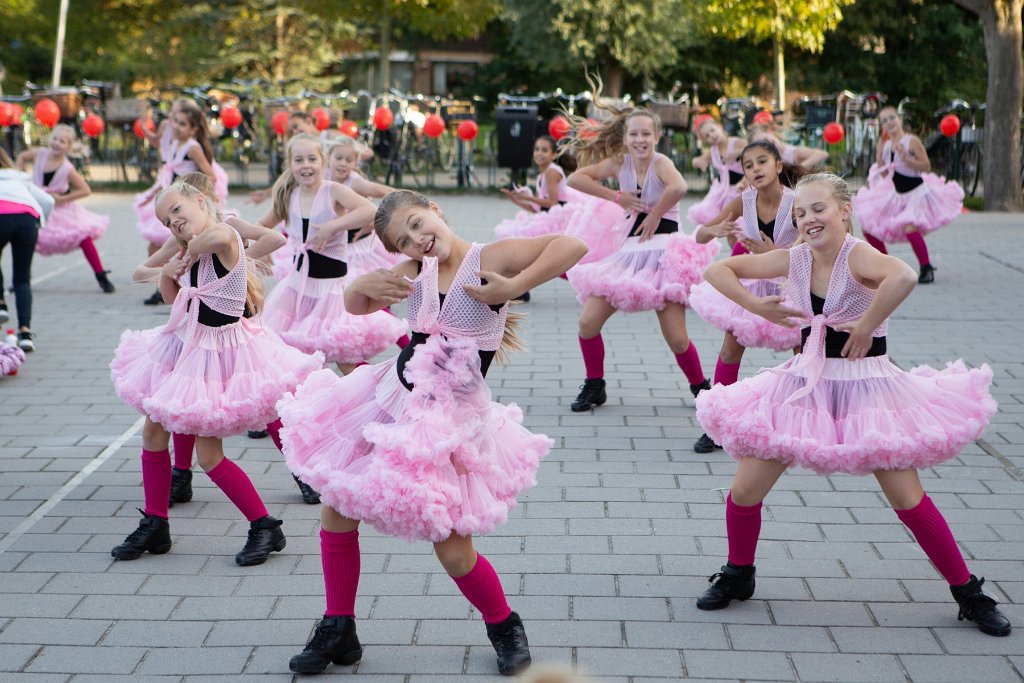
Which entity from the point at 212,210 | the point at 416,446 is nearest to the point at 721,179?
the point at 212,210

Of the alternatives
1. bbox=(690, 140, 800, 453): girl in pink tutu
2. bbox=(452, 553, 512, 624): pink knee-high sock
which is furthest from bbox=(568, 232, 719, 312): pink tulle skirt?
bbox=(452, 553, 512, 624): pink knee-high sock

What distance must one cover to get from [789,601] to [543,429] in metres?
2.77

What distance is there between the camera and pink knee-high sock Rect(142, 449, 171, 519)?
5238mm

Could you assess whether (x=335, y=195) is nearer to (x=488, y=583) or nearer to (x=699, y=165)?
(x=488, y=583)

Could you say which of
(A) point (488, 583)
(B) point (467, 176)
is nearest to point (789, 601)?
(A) point (488, 583)

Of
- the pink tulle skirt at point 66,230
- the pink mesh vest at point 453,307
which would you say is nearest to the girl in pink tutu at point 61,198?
the pink tulle skirt at point 66,230

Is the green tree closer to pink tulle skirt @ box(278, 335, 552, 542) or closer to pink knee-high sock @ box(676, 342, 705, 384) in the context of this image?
pink knee-high sock @ box(676, 342, 705, 384)

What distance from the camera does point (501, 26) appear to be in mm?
47438

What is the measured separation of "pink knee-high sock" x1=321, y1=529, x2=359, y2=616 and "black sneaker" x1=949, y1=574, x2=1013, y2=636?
217 centimetres

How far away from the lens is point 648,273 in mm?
7477

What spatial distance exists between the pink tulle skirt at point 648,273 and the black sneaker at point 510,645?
361cm

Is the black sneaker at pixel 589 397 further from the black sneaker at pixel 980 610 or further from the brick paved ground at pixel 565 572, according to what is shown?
the black sneaker at pixel 980 610

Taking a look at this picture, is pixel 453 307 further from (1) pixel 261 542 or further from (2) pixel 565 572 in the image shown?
(1) pixel 261 542

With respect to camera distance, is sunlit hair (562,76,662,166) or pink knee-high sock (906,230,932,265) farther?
pink knee-high sock (906,230,932,265)
